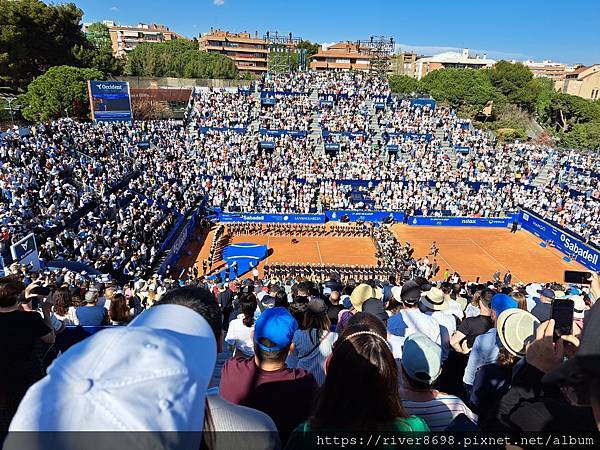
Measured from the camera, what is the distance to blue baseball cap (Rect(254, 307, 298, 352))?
124 inches

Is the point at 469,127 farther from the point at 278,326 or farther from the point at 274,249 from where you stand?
the point at 278,326

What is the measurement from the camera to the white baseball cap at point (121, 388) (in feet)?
3.51

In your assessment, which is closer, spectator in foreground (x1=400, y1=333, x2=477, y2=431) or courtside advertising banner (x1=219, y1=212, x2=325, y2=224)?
spectator in foreground (x1=400, y1=333, x2=477, y2=431)

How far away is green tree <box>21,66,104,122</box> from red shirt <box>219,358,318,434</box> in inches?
1789

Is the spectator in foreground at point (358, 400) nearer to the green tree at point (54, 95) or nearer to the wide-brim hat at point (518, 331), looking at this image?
the wide-brim hat at point (518, 331)

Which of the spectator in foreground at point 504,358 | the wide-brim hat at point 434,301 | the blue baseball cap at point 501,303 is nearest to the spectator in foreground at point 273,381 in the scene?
the spectator in foreground at point 504,358

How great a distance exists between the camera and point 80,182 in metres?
23.9

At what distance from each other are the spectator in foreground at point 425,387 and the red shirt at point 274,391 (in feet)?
2.40

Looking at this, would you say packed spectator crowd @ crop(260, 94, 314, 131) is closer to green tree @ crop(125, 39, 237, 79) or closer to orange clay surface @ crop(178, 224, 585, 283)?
orange clay surface @ crop(178, 224, 585, 283)

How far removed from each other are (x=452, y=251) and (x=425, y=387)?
2525 cm

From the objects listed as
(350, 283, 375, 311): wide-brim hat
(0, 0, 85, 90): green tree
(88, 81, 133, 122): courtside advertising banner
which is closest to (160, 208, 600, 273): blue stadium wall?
(88, 81, 133, 122): courtside advertising banner

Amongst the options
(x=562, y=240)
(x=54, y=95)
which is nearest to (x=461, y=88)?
(x=562, y=240)

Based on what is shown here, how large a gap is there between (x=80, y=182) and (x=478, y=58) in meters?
131

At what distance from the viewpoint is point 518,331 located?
11.4 feet
